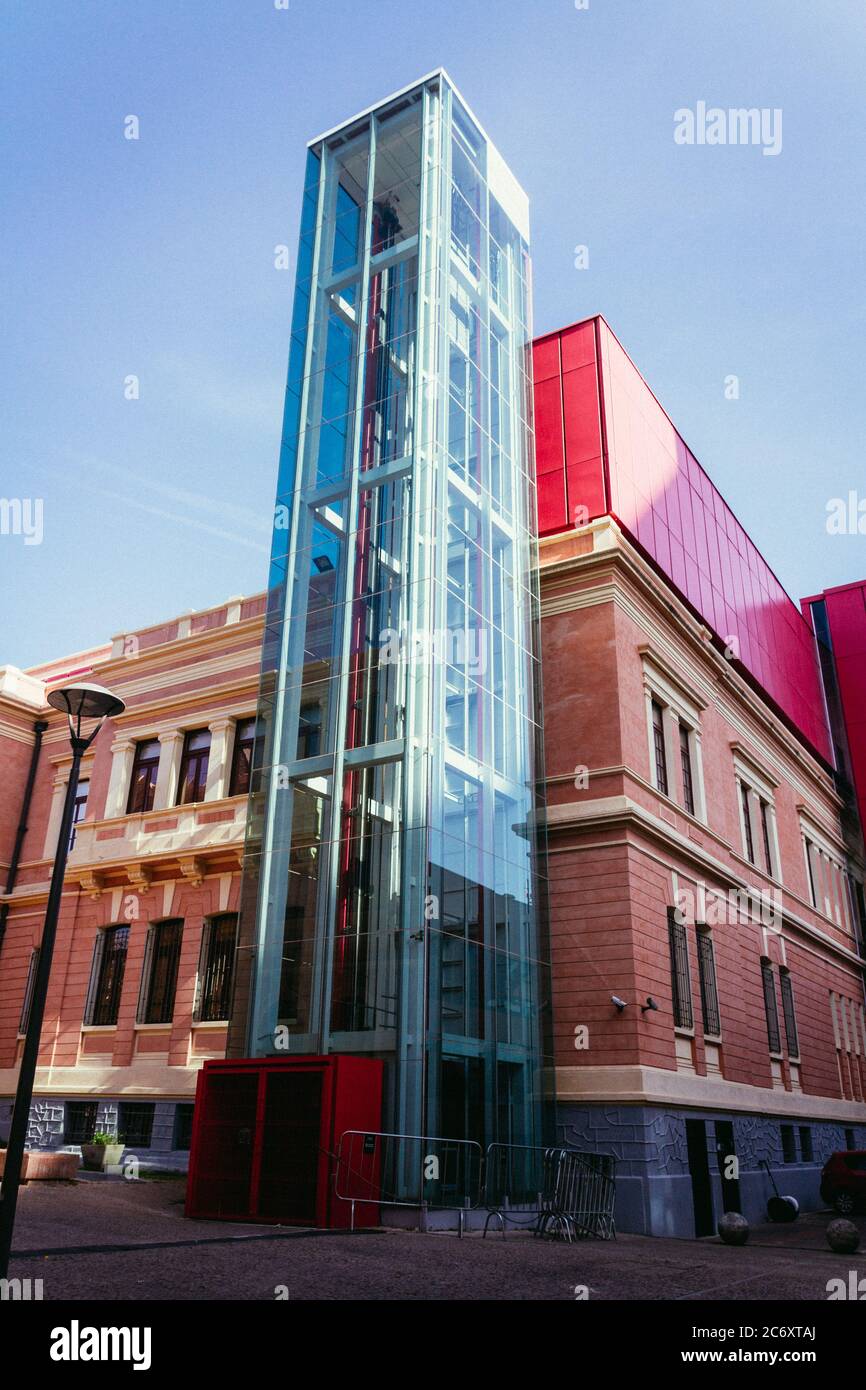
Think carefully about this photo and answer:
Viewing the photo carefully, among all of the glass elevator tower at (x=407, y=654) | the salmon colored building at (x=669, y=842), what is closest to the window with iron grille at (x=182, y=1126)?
the glass elevator tower at (x=407, y=654)

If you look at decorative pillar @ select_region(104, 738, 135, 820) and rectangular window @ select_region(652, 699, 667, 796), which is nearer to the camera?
rectangular window @ select_region(652, 699, 667, 796)

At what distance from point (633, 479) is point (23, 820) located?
19955mm

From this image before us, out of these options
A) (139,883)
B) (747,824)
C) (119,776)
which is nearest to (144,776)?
(119,776)

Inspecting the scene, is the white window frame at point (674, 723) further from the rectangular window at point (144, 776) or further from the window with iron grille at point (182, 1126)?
the rectangular window at point (144, 776)

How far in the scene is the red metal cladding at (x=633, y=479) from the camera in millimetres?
25422

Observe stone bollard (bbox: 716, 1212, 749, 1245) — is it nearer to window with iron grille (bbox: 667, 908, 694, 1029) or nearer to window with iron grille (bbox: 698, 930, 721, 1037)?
window with iron grille (bbox: 667, 908, 694, 1029)

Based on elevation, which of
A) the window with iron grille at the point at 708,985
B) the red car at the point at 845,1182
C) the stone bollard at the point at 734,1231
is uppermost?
the window with iron grille at the point at 708,985

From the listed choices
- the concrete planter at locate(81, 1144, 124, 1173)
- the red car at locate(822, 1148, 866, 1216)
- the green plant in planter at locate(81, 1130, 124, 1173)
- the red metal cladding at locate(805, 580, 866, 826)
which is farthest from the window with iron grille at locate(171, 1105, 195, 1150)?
the red metal cladding at locate(805, 580, 866, 826)

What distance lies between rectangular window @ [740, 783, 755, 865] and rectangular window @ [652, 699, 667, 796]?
5869 millimetres

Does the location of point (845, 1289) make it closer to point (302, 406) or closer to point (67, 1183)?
point (67, 1183)

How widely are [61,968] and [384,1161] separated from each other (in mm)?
14571

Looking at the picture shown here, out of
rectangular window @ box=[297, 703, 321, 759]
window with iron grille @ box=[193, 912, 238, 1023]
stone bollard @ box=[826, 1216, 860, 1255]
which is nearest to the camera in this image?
stone bollard @ box=[826, 1216, 860, 1255]

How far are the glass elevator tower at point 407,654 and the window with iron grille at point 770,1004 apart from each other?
392 inches

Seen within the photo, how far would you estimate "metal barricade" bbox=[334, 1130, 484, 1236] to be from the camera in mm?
15227
